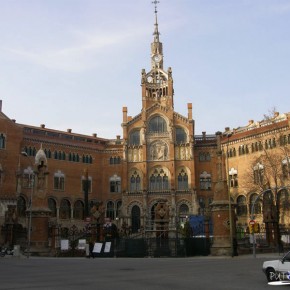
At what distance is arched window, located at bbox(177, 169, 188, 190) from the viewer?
7456 cm

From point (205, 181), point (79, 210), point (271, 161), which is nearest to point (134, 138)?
point (205, 181)

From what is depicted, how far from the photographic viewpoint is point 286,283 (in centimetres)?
1511

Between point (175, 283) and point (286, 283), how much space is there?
12.3 feet

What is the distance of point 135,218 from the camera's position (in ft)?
242

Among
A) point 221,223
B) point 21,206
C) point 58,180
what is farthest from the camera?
point 58,180

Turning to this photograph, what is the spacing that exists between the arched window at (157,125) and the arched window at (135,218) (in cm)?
1331

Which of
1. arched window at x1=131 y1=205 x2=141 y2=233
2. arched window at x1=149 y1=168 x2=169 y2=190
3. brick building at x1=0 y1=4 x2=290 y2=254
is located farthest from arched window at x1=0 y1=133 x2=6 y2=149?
arched window at x1=149 y1=168 x2=169 y2=190

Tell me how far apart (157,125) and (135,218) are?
16.1 metres

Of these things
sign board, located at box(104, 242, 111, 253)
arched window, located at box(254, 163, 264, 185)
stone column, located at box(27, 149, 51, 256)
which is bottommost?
sign board, located at box(104, 242, 111, 253)

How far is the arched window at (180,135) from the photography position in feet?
251

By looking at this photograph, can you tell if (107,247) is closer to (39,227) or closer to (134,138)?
(39,227)

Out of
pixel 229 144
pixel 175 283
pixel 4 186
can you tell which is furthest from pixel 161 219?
pixel 229 144

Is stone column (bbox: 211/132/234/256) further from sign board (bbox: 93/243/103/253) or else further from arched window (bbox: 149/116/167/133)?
arched window (bbox: 149/116/167/133)

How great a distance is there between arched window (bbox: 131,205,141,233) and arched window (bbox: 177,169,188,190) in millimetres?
7644
